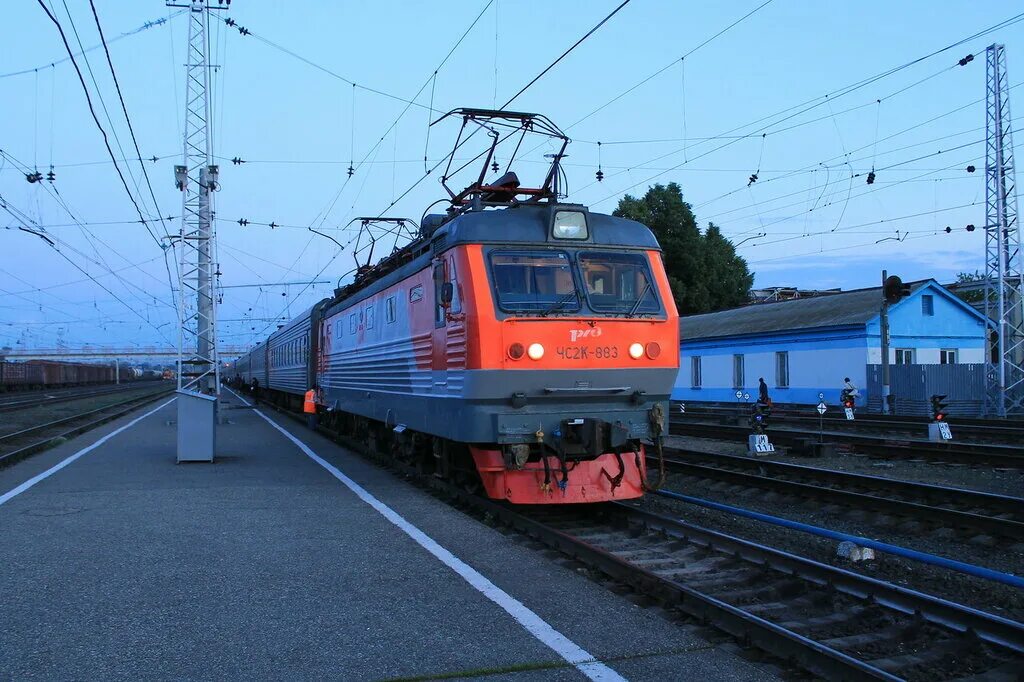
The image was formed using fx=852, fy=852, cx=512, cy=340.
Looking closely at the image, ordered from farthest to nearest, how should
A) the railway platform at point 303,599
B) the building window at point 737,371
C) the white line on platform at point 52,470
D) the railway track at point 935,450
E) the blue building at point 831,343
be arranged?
the building window at point 737,371 → the blue building at point 831,343 → the railway track at point 935,450 → the white line on platform at point 52,470 → the railway platform at point 303,599

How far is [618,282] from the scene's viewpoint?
9.21 metres

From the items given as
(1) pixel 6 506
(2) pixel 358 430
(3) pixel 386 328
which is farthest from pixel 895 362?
(1) pixel 6 506

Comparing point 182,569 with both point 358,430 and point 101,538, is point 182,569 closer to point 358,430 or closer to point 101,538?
point 101,538

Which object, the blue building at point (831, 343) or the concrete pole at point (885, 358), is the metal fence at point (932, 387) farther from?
the concrete pole at point (885, 358)

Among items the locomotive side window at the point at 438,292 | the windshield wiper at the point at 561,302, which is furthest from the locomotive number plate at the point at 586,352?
the locomotive side window at the point at 438,292

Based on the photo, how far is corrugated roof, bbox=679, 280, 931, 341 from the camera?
3087cm

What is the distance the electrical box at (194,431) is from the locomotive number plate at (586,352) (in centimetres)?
875

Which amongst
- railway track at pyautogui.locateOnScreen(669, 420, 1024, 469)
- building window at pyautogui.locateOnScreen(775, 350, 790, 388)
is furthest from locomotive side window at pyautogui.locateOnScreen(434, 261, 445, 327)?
building window at pyautogui.locateOnScreen(775, 350, 790, 388)

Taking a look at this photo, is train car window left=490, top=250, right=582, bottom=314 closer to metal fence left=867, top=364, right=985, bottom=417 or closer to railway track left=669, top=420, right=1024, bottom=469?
railway track left=669, top=420, right=1024, bottom=469

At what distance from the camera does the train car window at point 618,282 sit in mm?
9023

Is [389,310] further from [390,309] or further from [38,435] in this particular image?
[38,435]

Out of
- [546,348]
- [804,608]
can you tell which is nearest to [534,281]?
[546,348]

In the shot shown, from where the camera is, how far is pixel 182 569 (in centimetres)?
705

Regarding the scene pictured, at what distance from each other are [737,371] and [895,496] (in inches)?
994
